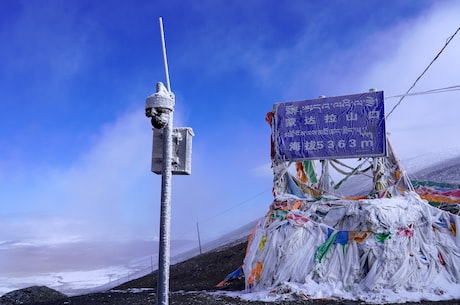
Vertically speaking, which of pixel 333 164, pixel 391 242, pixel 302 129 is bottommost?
pixel 391 242

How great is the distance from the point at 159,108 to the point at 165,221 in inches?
53.6

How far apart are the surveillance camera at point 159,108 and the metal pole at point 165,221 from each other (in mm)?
85

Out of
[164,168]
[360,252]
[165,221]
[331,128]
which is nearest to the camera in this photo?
[165,221]

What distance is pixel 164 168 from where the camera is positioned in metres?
5.56

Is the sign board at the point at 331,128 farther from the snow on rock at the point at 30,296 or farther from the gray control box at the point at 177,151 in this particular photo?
the gray control box at the point at 177,151

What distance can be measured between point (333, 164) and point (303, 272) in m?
4.47

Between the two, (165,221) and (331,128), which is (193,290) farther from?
(165,221)

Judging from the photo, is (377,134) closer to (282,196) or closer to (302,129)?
(302,129)

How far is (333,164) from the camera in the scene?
600 inches

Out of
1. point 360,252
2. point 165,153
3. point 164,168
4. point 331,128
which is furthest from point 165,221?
point 331,128

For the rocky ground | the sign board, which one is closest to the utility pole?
the rocky ground

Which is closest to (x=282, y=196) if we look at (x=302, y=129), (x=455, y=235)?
(x=302, y=129)

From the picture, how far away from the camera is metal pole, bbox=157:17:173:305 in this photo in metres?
5.34

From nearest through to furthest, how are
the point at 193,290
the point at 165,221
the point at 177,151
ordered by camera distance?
the point at 165,221 < the point at 177,151 < the point at 193,290
